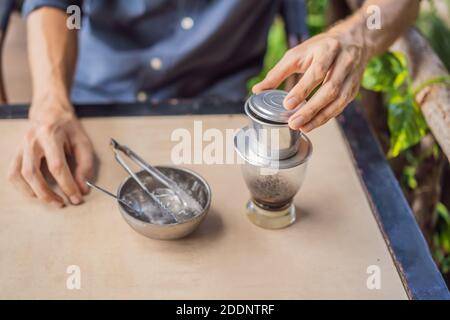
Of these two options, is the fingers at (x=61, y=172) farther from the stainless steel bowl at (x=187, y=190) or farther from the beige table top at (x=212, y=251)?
the stainless steel bowl at (x=187, y=190)

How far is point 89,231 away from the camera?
1.14m

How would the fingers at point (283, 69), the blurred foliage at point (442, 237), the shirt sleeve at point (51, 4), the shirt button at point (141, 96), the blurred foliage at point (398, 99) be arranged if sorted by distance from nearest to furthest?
the fingers at point (283, 69)
the blurred foliage at point (398, 99)
the shirt sleeve at point (51, 4)
the shirt button at point (141, 96)
the blurred foliage at point (442, 237)

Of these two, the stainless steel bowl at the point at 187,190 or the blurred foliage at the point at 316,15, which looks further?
the blurred foliage at the point at 316,15

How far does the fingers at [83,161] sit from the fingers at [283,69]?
46 centimetres

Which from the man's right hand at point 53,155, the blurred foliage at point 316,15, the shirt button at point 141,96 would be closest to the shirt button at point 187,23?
the shirt button at point 141,96

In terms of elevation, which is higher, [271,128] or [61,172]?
[271,128]

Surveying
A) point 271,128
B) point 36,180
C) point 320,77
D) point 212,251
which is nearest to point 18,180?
point 36,180

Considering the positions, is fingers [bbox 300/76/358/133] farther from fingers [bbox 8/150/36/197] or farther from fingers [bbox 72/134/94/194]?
fingers [bbox 8/150/36/197]

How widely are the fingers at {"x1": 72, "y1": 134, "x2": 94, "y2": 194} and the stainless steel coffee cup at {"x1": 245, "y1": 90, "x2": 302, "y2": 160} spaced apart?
0.44 meters

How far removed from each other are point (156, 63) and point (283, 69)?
0.76m

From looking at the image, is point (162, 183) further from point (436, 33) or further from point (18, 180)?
point (436, 33)

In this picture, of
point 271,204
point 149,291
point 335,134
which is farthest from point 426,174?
point 149,291

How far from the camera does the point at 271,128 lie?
1.02 m

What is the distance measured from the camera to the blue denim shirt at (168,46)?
1726 millimetres
